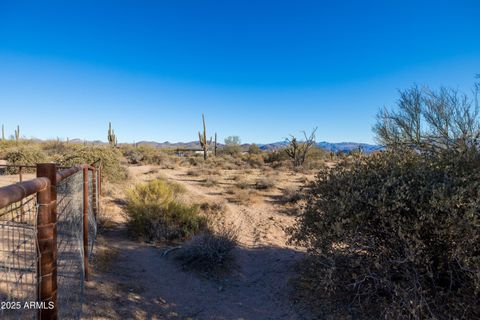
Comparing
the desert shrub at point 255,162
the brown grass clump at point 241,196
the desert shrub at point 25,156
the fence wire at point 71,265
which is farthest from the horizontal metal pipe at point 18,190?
the desert shrub at point 255,162

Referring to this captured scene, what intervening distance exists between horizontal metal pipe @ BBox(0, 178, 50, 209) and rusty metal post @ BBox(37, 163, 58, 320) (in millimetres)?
137

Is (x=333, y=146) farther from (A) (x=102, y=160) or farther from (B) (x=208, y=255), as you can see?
(B) (x=208, y=255)

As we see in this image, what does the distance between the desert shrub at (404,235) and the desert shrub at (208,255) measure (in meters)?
1.93

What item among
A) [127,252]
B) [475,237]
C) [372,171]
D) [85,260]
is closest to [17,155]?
[127,252]

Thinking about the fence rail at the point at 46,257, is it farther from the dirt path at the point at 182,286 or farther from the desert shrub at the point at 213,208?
the desert shrub at the point at 213,208

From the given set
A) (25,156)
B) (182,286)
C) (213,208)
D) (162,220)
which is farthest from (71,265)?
(25,156)

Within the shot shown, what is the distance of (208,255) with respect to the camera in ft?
17.6

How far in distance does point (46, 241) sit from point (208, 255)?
374cm

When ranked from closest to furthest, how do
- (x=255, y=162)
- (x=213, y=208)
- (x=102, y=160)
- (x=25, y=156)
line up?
1. (x=213, y=208)
2. (x=102, y=160)
3. (x=25, y=156)
4. (x=255, y=162)

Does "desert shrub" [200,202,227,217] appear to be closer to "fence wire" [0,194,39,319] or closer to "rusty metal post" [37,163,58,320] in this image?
"fence wire" [0,194,39,319]

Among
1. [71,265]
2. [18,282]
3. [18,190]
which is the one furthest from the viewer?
[71,265]

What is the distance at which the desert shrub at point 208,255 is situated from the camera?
17.5ft

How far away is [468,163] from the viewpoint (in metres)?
A: 3.56

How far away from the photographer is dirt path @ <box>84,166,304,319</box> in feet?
13.1
